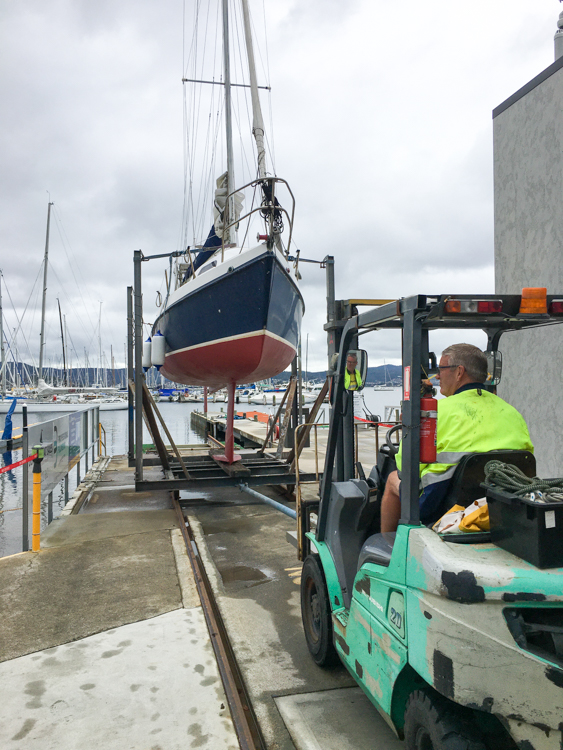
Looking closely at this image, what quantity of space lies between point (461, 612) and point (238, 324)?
6893mm

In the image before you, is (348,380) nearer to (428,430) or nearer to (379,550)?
(428,430)

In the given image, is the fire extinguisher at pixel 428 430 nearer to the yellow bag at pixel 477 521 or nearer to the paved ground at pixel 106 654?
the yellow bag at pixel 477 521

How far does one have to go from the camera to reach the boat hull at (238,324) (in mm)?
7941

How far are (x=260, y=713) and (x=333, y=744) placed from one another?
47cm

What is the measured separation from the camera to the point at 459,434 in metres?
2.36

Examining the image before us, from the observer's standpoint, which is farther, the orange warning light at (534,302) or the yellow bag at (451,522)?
the orange warning light at (534,302)

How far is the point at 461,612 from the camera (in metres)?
1.74

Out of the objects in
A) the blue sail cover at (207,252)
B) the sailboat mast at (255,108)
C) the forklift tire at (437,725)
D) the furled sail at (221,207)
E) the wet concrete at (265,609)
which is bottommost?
the wet concrete at (265,609)

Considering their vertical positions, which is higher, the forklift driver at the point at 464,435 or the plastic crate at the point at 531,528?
the forklift driver at the point at 464,435

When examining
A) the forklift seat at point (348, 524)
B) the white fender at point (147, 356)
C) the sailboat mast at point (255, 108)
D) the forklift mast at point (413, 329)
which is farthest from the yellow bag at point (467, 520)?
the white fender at point (147, 356)

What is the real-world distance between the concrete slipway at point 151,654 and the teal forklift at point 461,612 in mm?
576

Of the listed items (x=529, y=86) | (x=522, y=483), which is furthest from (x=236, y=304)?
(x=522, y=483)

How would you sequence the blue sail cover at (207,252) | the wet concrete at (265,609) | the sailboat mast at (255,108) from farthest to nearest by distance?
the blue sail cover at (207,252), the sailboat mast at (255,108), the wet concrete at (265,609)

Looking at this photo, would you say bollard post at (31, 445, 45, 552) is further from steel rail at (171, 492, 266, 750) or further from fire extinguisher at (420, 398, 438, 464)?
fire extinguisher at (420, 398, 438, 464)
